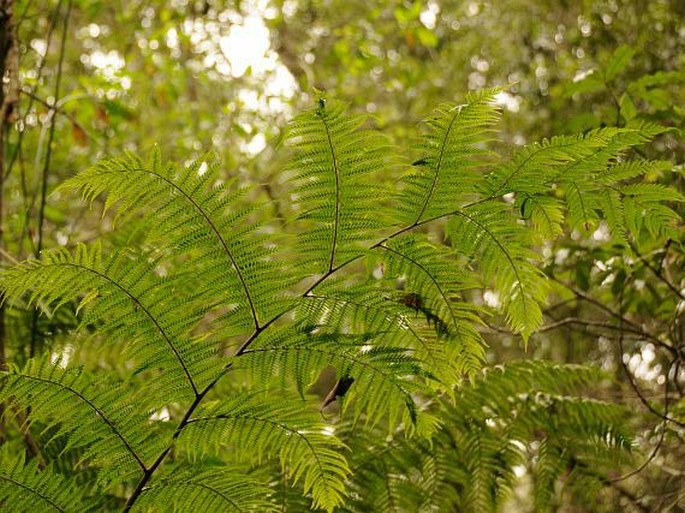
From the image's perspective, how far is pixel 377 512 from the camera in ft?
6.02

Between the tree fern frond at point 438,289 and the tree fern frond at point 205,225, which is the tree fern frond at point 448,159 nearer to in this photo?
the tree fern frond at point 438,289

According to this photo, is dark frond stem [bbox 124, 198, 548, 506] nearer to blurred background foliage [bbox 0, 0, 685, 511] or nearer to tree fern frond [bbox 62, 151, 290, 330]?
tree fern frond [bbox 62, 151, 290, 330]

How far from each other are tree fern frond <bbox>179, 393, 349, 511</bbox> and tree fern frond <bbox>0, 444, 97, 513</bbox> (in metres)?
0.26

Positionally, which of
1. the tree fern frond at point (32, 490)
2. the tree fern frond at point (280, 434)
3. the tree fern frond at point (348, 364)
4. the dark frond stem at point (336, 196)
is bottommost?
the tree fern frond at point (32, 490)

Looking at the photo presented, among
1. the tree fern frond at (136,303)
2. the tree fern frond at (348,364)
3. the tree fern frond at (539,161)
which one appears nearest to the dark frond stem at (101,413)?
the tree fern frond at (136,303)

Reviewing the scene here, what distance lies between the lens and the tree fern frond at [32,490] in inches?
48.5

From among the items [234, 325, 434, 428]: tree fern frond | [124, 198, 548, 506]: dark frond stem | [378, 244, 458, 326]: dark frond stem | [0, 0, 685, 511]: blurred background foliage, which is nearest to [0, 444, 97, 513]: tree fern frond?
[124, 198, 548, 506]: dark frond stem

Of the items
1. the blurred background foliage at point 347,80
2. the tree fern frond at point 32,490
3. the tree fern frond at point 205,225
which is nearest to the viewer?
the tree fern frond at point 205,225

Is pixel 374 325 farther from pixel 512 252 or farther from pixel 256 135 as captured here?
pixel 256 135

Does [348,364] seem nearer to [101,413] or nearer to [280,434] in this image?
[280,434]

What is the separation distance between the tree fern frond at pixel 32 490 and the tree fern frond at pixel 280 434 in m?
0.26

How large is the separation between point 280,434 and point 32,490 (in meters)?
0.48

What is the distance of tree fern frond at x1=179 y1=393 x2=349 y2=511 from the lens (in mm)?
1146

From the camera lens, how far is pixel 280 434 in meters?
1.17
